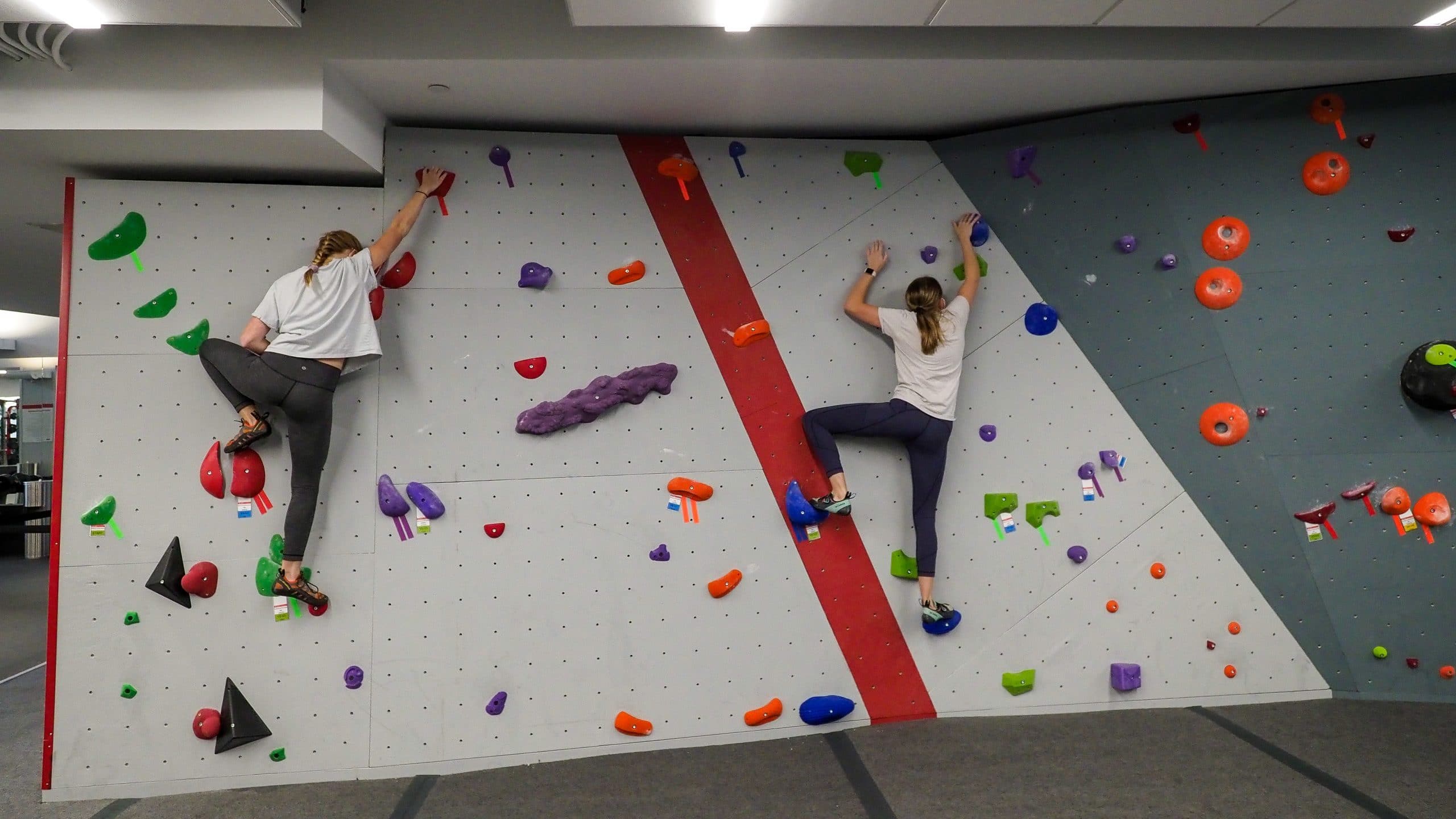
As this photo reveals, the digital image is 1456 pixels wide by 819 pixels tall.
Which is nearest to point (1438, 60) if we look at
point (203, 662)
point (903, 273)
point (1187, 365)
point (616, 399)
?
point (1187, 365)

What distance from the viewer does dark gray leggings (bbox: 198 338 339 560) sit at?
272 centimetres

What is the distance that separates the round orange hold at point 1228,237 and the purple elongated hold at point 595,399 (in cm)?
225

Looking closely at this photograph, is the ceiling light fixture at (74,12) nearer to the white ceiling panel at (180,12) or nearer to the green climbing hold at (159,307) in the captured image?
the white ceiling panel at (180,12)

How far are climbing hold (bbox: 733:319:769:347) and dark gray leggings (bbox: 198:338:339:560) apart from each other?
4.73ft

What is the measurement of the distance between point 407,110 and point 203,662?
208 cm

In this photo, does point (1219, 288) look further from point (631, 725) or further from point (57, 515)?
point (57, 515)

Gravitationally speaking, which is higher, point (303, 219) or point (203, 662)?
point (303, 219)

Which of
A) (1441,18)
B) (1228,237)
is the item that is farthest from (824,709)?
(1441,18)

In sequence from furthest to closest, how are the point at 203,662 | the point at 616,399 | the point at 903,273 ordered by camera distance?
the point at 903,273 → the point at 616,399 → the point at 203,662

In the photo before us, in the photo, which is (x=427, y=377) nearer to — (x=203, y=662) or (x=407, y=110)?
(x=407, y=110)

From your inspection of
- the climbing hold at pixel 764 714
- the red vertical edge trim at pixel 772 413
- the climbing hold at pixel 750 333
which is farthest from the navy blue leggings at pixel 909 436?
the climbing hold at pixel 764 714

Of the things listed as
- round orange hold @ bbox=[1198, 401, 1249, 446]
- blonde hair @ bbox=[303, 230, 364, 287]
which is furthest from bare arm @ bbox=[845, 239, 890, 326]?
blonde hair @ bbox=[303, 230, 364, 287]

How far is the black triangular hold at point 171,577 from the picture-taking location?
111 inches

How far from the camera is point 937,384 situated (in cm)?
316
